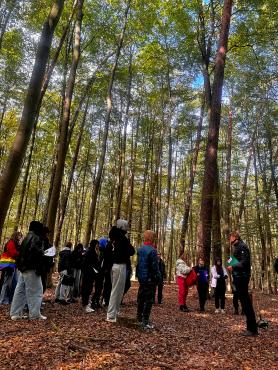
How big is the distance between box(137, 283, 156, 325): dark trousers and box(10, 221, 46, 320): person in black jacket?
1.79 meters

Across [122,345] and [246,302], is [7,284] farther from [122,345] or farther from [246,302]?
[246,302]

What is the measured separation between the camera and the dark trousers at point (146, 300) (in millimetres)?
5840

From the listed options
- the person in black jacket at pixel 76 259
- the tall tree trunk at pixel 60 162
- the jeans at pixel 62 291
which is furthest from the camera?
Result: the tall tree trunk at pixel 60 162

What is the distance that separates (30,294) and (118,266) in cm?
165

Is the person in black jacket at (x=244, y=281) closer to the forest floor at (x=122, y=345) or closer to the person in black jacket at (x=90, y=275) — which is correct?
the forest floor at (x=122, y=345)

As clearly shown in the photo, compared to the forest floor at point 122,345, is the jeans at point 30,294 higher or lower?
higher

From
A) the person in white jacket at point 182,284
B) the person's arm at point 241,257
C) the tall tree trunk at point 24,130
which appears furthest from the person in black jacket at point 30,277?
the person in white jacket at point 182,284

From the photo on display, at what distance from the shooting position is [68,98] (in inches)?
441

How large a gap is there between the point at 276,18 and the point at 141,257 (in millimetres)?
13454

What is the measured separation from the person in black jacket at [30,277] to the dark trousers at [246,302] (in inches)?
146

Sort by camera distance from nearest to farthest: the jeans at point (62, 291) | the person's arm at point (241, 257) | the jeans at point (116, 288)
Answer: the jeans at point (116, 288) → the person's arm at point (241, 257) → the jeans at point (62, 291)

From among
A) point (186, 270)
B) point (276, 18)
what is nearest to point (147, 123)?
point (276, 18)

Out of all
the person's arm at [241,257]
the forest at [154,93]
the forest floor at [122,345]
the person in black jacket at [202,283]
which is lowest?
the forest floor at [122,345]

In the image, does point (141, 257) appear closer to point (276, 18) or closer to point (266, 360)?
point (266, 360)
